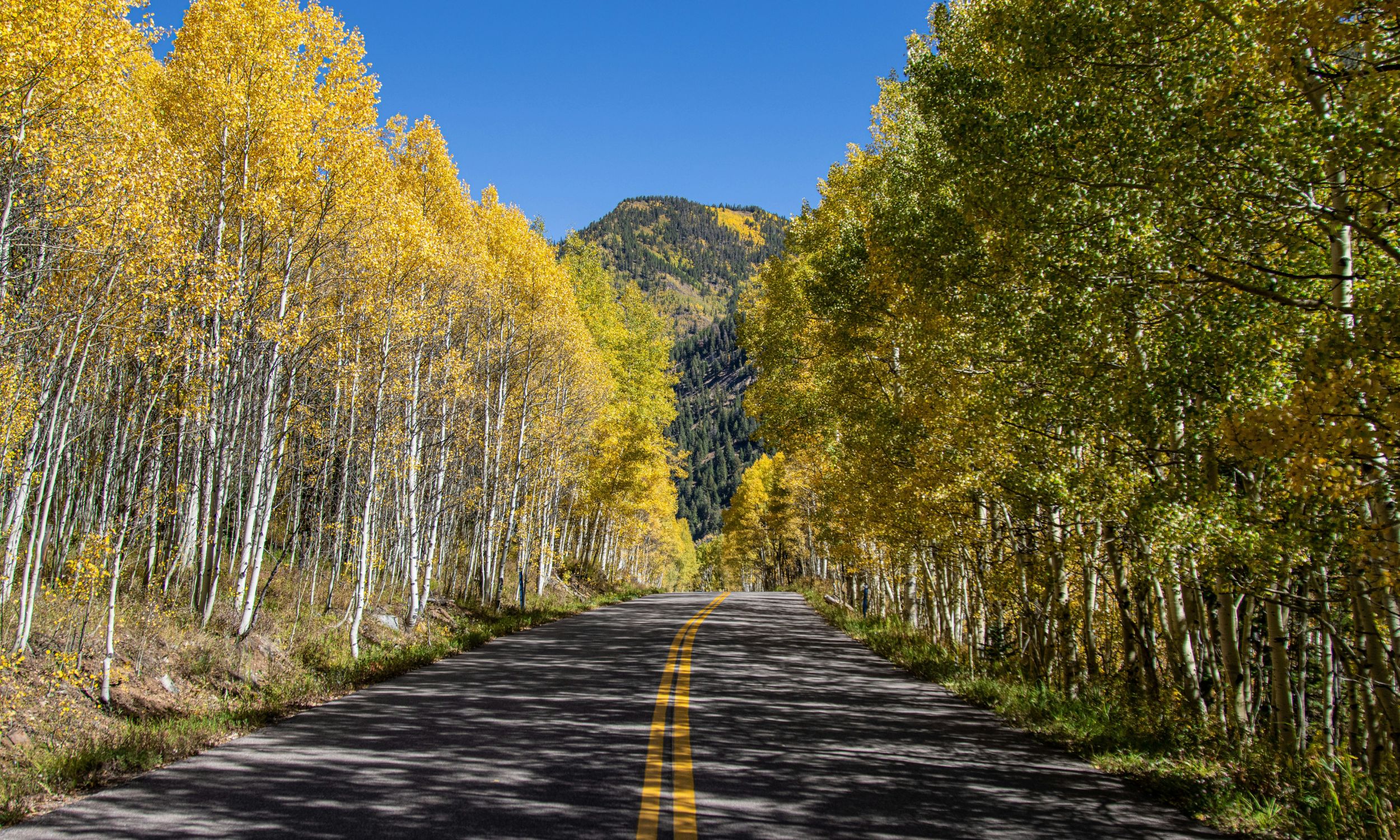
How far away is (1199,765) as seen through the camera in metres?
5.61

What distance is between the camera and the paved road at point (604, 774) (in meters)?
4.27

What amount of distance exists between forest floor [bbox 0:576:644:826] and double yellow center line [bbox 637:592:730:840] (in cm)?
373

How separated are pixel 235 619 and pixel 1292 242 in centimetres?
1361

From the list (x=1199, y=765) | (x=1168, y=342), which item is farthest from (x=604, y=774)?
(x=1168, y=342)

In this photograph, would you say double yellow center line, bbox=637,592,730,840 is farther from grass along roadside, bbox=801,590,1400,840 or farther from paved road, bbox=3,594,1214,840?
grass along roadside, bbox=801,590,1400,840

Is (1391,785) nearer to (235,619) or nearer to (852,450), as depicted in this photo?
(852,450)

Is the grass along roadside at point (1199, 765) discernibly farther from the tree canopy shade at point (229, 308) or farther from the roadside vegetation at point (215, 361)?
the tree canopy shade at point (229, 308)

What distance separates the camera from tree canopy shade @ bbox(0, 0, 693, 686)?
775 cm

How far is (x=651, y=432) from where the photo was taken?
31.0 metres

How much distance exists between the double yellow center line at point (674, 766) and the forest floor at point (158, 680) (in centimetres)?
373

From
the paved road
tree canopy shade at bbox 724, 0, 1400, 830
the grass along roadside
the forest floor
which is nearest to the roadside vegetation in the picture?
the forest floor

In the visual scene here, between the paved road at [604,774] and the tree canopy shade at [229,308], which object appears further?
the tree canopy shade at [229,308]

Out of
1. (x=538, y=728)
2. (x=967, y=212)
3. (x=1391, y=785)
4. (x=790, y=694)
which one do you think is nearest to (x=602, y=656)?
(x=790, y=694)

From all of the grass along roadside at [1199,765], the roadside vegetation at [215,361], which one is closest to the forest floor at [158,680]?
the roadside vegetation at [215,361]
